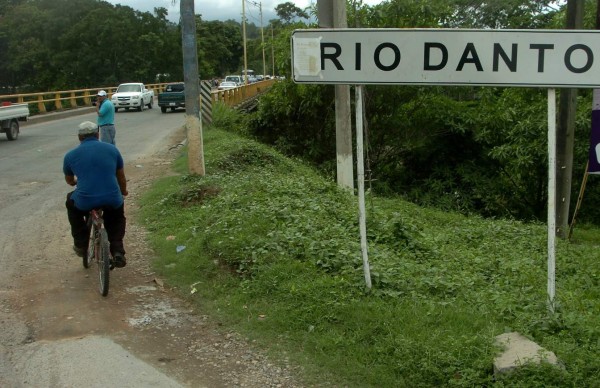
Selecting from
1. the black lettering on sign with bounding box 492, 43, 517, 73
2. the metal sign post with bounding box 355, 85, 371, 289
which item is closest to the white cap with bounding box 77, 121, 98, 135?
the metal sign post with bounding box 355, 85, 371, 289

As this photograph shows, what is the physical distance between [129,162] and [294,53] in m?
11.7

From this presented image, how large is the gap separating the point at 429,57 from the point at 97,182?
3445 mm

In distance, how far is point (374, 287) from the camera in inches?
211

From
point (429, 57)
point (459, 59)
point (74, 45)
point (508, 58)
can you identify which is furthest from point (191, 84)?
point (74, 45)

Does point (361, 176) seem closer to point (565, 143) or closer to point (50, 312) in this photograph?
point (50, 312)

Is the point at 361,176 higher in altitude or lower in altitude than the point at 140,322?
higher

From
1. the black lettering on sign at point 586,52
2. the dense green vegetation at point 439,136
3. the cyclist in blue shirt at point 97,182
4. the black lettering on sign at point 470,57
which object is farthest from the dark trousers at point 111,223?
the dense green vegetation at point 439,136

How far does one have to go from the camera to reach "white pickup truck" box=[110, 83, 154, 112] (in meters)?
34.6

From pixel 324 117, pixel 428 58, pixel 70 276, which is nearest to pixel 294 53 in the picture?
pixel 428 58

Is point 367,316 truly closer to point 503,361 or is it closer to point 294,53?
point 503,361

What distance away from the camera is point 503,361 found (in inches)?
157

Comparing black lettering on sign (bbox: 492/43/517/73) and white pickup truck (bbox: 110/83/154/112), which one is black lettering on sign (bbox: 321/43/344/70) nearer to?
black lettering on sign (bbox: 492/43/517/73)

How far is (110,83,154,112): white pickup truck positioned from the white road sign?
31.4 m

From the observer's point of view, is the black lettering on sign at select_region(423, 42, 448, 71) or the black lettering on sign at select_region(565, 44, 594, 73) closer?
the black lettering on sign at select_region(565, 44, 594, 73)
